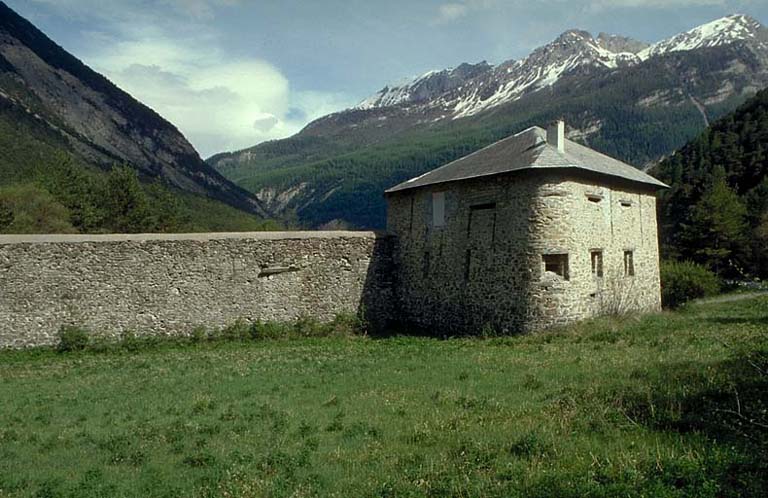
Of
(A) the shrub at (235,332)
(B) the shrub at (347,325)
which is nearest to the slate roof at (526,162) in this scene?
(B) the shrub at (347,325)

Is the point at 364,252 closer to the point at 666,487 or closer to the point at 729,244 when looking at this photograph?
the point at 666,487

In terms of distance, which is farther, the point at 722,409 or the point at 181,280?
the point at 181,280

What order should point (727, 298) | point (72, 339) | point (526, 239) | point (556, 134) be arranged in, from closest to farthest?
1. point (526, 239)
2. point (72, 339)
3. point (556, 134)
4. point (727, 298)

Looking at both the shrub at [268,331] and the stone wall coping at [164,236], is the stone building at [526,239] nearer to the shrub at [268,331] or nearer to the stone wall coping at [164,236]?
the stone wall coping at [164,236]

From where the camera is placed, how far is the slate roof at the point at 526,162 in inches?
653

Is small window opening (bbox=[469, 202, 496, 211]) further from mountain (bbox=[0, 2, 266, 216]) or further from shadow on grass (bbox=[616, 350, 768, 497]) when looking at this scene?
mountain (bbox=[0, 2, 266, 216])

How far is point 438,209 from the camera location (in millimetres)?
19438

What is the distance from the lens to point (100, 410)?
997 centimetres

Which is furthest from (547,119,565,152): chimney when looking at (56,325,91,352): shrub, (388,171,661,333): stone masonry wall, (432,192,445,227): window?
(56,325,91,352): shrub

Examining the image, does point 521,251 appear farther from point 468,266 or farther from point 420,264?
point 420,264

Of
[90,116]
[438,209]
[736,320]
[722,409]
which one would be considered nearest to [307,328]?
[438,209]

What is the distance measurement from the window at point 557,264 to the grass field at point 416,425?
284 centimetres

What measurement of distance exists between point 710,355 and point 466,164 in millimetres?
10674

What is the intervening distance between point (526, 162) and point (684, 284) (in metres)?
13.0
